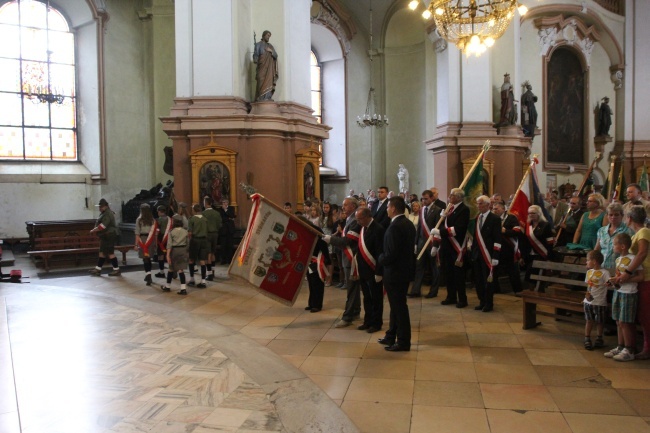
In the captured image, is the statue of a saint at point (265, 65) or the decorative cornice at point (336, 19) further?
the decorative cornice at point (336, 19)

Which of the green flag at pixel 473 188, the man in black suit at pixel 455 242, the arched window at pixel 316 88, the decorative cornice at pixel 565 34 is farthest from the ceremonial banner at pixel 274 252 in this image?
the decorative cornice at pixel 565 34

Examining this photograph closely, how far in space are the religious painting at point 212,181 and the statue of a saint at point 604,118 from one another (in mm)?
18380

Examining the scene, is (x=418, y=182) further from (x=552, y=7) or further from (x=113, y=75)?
(x=113, y=75)

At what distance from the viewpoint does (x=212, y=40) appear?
507 inches

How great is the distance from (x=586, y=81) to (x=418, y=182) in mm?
9265

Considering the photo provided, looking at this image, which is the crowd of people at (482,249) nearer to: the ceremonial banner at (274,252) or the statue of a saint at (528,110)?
the ceremonial banner at (274,252)

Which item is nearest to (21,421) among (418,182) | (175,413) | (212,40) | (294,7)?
(175,413)

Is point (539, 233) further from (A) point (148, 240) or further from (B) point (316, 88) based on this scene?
(B) point (316, 88)

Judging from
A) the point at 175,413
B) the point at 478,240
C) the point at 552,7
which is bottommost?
the point at 175,413

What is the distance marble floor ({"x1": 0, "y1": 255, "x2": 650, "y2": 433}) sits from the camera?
409 cm

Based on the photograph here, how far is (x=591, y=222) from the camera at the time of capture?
7.46m

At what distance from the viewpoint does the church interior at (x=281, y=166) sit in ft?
14.7

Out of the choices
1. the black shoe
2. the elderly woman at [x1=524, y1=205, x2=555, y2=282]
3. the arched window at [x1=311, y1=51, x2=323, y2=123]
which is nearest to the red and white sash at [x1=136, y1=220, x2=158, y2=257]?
the black shoe

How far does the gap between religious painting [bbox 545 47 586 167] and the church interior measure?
0.10 metres
